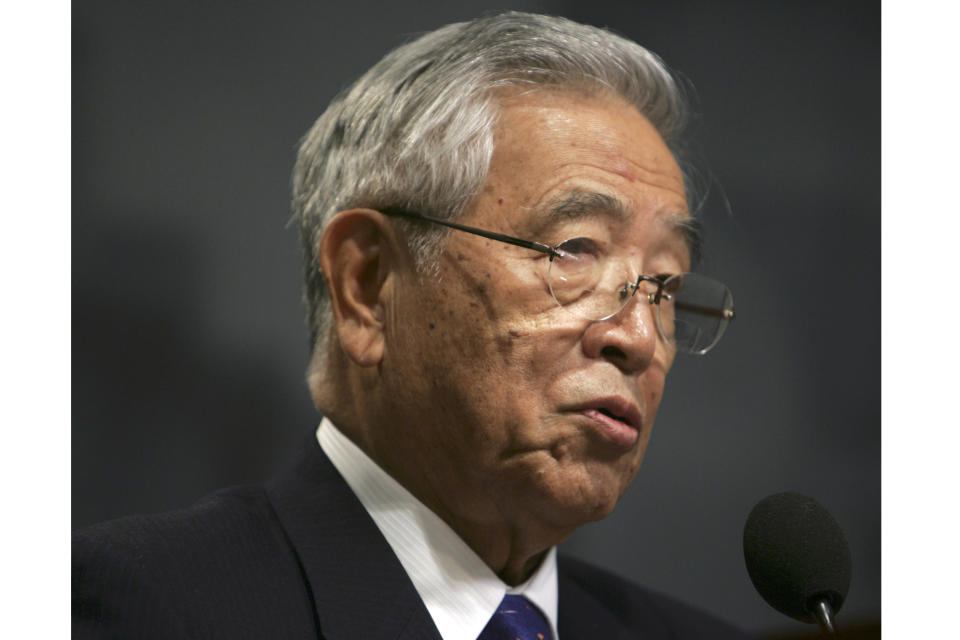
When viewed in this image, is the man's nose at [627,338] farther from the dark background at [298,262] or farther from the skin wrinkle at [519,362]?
the dark background at [298,262]

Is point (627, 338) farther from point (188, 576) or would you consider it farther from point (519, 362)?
point (188, 576)

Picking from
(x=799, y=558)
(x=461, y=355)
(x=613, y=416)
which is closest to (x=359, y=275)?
(x=461, y=355)

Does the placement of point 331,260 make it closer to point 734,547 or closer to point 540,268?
point 540,268

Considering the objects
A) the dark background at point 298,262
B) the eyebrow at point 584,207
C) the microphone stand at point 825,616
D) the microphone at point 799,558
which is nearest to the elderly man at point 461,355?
the eyebrow at point 584,207

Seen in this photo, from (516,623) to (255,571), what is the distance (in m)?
0.42

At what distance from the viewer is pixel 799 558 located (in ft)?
4.46

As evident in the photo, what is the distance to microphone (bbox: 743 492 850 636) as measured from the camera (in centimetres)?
134

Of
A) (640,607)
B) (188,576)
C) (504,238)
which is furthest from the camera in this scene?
(640,607)

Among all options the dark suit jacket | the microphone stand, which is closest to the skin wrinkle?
the dark suit jacket

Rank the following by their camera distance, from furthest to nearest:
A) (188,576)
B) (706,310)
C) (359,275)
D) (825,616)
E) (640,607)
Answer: (640,607), (706,310), (359,275), (188,576), (825,616)

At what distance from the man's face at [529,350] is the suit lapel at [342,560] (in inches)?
4.4

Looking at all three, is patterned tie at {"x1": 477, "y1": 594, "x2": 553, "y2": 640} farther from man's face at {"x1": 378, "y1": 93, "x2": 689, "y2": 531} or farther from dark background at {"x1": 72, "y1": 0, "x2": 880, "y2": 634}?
dark background at {"x1": 72, "y1": 0, "x2": 880, "y2": 634}
